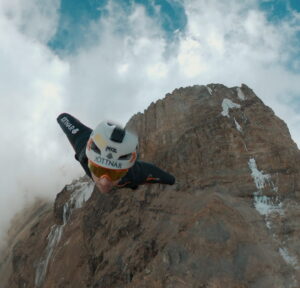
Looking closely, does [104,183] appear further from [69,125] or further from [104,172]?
[69,125]

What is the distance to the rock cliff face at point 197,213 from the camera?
27.7 meters

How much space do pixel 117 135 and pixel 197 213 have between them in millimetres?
24904

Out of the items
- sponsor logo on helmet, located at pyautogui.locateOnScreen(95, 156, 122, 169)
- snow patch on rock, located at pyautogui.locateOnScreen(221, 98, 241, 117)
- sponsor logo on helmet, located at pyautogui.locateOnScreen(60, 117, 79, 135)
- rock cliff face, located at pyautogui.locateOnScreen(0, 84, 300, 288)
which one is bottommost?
sponsor logo on helmet, located at pyautogui.locateOnScreen(95, 156, 122, 169)

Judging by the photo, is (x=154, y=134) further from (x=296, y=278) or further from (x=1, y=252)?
(x=1, y=252)

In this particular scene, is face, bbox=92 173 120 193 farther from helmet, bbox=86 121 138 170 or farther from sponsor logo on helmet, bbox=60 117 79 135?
sponsor logo on helmet, bbox=60 117 79 135

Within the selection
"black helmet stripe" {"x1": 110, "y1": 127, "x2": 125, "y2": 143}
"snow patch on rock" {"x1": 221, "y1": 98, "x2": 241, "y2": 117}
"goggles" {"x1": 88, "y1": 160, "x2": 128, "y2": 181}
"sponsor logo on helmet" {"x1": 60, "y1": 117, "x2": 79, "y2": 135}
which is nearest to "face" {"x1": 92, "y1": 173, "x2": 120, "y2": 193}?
"goggles" {"x1": 88, "y1": 160, "x2": 128, "y2": 181}

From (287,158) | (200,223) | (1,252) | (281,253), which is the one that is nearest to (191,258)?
(200,223)

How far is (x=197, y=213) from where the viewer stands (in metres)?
30.7

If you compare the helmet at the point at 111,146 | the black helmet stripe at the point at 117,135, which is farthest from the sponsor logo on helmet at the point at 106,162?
the black helmet stripe at the point at 117,135

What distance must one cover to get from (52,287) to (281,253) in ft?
65.5

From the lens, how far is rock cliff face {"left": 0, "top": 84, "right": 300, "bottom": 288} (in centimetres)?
2769

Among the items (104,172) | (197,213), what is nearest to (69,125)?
(104,172)

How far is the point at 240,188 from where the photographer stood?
33.4 metres

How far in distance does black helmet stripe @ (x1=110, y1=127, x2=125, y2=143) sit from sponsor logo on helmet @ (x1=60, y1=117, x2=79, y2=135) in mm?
3195
